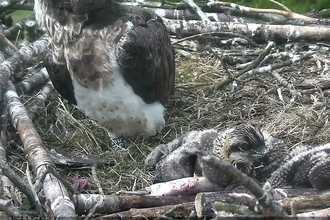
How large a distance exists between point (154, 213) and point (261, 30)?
136 inches

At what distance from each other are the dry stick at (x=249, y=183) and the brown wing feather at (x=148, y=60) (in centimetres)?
234

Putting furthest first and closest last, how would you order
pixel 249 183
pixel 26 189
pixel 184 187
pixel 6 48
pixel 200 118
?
pixel 6 48 → pixel 200 118 → pixel 184 187 → pixel 26 189 → pixel 249 183

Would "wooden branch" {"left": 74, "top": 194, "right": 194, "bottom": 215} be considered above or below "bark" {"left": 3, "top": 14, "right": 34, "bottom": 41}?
above

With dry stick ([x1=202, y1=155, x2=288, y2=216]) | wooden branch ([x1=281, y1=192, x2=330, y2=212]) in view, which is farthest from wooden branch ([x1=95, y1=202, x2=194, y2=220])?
dry stick ([x1=202, y1=155, x2=288, y2=216])

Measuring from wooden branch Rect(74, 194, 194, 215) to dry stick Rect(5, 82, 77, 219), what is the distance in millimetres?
118

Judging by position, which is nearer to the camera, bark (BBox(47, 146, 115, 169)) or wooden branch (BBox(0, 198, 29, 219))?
wooden branch (BBox(0, 198, 29, 219))

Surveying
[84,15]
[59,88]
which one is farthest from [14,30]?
[84,15]

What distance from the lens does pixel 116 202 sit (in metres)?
3.46

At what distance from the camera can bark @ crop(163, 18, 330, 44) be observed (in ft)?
20.3

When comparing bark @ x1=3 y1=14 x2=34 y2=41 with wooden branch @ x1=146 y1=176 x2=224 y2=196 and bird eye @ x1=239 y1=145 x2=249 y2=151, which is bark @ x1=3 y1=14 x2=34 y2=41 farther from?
bird eye @ x1=239 y1=145 x2=249 y2=151

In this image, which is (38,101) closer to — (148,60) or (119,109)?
(119,109)

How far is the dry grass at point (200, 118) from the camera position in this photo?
15.1 ft

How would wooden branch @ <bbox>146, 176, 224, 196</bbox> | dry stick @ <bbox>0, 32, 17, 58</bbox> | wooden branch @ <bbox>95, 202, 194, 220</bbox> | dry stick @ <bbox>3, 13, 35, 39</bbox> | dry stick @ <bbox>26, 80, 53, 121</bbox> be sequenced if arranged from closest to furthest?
1. wooden branch @ <bbox>95, 202, 194, 220</bbox>
2. wooden branch @ <bbox>146, 176, 224, 196</bbox>
3. dry stick @ <bbox>26, 80, 53, 121</bbox>
4. dry stick @ <bbox>0, 32, 17, 58</bbox>
5. dry stick @ <bbox>3, 13, 35, 39</bbox>

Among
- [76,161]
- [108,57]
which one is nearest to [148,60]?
[108,57]
